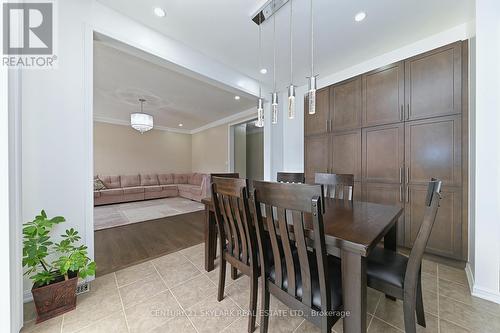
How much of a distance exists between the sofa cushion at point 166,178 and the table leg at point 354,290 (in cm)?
698

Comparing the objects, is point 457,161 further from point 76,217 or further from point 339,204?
point 76,217

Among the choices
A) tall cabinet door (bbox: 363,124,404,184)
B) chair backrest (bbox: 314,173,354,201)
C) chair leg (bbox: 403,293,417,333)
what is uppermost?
tall cabinet door (bbox: 363,124,404,184)

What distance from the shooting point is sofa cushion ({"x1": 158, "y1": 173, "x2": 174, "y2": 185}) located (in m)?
6.79

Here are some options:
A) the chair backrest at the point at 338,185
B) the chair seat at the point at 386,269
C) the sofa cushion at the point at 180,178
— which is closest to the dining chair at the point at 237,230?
the chair seat at the point at 386,269

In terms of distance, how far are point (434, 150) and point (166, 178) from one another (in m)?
7.25

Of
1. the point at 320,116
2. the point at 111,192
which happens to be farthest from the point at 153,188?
the point at 320,116

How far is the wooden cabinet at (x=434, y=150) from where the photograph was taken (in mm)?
1975

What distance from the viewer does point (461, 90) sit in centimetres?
194

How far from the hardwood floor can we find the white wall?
303 cm

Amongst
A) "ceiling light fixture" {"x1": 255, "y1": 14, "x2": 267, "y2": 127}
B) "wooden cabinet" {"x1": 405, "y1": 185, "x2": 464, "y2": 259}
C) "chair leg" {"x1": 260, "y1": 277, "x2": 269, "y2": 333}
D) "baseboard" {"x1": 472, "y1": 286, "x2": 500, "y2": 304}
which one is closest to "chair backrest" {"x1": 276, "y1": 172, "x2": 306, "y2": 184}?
"ceiling light fixture" {"x1": 255, "y1": 14, "x2": 267, "y2": 127}

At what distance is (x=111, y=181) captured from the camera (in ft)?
18.9

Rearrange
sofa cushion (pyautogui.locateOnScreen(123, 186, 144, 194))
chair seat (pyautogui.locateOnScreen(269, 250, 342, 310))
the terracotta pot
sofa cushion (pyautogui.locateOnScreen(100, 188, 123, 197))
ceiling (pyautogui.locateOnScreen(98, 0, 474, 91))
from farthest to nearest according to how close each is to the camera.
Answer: sofa cushion (pyautogui.locateOnScreen(123, 186, 144, 194)) < sofa cushion (pyautogui.locateOnScreen(100, 188, 123, 197)) < ceiling (pyautogui.locateOnScreen(98, 0, 474, 91)) < the terracotta pot < chair seat (pyautogui.locateOnScreen(269, 250, 342, 310))

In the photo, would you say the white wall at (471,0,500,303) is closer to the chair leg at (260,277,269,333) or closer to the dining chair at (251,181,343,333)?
the dining chair at (251,181,343,333)

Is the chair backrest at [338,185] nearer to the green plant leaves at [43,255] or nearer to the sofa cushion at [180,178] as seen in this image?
the green plant leaves at [43,255]
